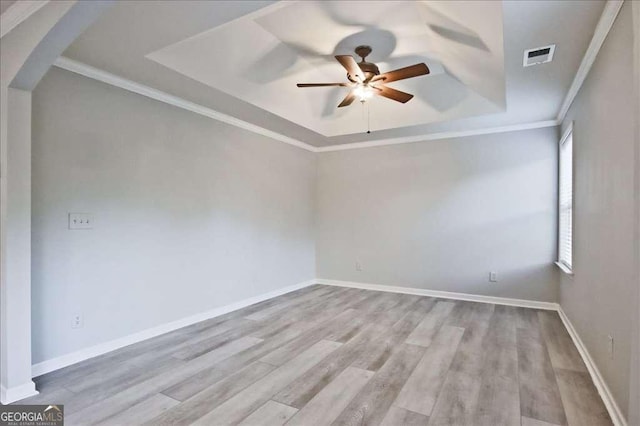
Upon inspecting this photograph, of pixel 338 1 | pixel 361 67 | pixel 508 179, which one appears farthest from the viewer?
pixel 508 179

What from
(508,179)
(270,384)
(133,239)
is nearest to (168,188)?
(133,239)

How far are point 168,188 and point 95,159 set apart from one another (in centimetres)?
72

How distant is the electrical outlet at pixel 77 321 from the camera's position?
107 inches

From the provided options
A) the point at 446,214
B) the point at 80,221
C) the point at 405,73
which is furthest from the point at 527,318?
the point at 80,221

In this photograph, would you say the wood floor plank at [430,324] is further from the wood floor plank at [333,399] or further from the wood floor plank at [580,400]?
the wood floor plank at [580,400]

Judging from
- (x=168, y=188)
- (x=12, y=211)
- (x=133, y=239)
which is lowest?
(x=133, y=239)

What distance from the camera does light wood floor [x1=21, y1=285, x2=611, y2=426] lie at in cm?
201

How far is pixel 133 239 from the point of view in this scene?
124 inches

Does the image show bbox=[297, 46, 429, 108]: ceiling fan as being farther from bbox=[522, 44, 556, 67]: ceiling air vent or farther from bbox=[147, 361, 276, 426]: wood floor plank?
bbox=[147, 361, 276, 426]: wood floor plank

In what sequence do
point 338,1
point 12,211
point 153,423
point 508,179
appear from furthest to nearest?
point 508,179
point 338,1
point 12,211
point 153,423

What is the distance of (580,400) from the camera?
216cm

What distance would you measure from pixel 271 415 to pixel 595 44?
10.6 feet

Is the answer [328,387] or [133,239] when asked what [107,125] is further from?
[328,387]

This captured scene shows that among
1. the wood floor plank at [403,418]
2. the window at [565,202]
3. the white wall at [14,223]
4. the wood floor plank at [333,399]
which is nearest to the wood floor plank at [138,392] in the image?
the white wall at [14,223]
